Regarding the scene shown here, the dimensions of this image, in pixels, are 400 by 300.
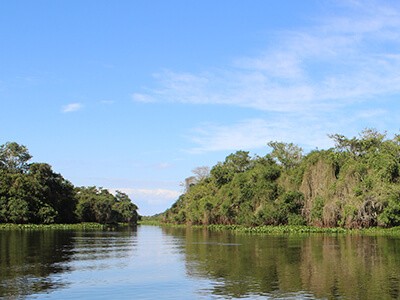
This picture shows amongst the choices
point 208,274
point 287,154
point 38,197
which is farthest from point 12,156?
point 208,274

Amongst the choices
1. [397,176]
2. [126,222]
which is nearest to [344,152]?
[397,176]

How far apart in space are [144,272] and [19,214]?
84626 mm

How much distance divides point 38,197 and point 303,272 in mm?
97132

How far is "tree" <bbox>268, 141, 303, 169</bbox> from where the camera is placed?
11125 centimetres

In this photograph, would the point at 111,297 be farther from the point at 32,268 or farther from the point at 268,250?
the point at 268,250

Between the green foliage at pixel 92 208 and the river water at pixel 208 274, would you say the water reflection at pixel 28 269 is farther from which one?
the green foliage at pixel 92 208

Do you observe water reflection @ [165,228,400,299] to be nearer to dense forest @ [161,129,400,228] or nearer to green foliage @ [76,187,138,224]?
dense forest @ [161,129,400,228]

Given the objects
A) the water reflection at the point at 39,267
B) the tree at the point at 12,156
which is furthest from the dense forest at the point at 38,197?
the water reflection at the point at 39,267

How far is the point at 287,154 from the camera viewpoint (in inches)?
4437

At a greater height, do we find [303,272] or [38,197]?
[38,197]

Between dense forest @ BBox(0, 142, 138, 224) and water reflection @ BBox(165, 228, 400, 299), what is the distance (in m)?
76.2

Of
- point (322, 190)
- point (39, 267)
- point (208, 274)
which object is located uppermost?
point (322, 190)

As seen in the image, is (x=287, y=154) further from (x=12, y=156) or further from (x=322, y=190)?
(x=12, y=156)

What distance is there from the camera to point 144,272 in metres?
32.9
